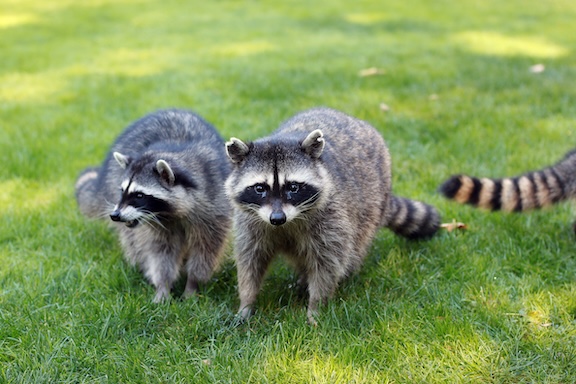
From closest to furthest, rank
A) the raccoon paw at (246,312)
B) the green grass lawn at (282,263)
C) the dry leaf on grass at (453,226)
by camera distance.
Answer: the green grass lawn at (282,263)
the raccoon paw at (246,312)
the dry leaf on grass at (453,226)

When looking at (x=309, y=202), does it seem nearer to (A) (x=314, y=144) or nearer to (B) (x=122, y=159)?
(A) (x=314, y=144)

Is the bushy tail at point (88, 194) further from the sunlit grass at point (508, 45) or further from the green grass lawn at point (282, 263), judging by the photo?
the sunlit grass at point (508, 45)

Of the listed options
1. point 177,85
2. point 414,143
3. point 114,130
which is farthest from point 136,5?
point 414,143

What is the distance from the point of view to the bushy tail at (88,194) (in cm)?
461

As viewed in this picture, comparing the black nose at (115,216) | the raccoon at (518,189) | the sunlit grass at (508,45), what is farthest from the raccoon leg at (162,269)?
the sunlit grass at (508,45)

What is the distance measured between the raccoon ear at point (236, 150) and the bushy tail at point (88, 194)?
1.54 meters

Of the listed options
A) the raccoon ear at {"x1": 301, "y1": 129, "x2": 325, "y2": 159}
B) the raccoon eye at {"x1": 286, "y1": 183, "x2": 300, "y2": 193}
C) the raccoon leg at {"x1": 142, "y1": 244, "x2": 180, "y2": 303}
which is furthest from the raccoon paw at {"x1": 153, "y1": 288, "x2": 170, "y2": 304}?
the raccoon ear at {"x1": 301, "y1": 129, "x2": 325, "y2": 159}

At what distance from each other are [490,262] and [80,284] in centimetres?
251

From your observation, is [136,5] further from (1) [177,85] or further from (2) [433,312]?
(2) [433,312]

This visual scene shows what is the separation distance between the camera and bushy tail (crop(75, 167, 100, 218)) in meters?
4.61

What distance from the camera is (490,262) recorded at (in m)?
3.95

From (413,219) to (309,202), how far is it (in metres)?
1.17

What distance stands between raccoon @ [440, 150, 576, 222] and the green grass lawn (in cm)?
20

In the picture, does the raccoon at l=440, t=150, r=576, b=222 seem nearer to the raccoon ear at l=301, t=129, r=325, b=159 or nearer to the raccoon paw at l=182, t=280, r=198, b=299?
the raccoon ear at l=301, t=129, r=325, b=159
